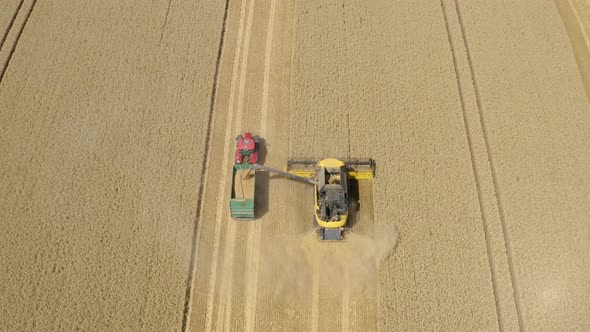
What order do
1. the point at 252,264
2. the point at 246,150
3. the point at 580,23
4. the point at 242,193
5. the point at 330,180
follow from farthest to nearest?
the point at 580,23 < the point at 246,150 < the point at 242,193 < the point at 330,180 < the point at 252,264

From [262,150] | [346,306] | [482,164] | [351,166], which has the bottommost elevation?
[346,306]

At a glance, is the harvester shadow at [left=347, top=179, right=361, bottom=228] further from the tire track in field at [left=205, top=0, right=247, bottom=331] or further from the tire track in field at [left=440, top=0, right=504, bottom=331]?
the tire track in field at [left=205, top=0, right=247, bottom=331]

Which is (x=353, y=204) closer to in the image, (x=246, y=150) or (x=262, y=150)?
(x=262, y=150)

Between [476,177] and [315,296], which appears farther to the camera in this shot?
[476,177]

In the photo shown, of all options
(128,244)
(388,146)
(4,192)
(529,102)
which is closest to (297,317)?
(128,244)

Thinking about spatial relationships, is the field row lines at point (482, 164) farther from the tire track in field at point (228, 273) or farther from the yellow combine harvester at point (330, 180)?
the tire track in field at point (228, 273)

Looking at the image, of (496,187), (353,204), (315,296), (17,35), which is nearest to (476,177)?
(496,187)

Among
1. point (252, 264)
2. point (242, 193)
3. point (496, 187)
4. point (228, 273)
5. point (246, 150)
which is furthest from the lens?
point (246, 150)
